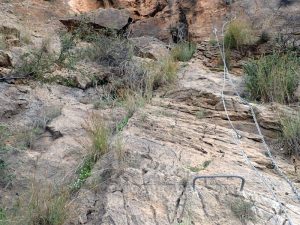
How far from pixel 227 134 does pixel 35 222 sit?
2.35 meters

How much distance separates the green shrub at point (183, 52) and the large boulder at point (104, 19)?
1591mm

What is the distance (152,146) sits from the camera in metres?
4.31

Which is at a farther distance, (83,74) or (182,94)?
(83,74)

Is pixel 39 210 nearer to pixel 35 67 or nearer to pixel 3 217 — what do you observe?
pixel 3 217

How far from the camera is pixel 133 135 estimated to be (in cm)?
456

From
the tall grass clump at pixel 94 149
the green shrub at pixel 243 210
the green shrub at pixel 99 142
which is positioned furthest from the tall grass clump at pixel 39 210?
the green shrub at pixel 243 210

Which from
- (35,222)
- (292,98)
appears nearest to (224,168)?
(35,222)

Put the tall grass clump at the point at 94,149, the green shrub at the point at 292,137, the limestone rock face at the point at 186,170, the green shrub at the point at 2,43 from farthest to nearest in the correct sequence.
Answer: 1. the green shrub at the point at 2,43
2. the green shrub at the point at 292,137
3. the tall grass clump at the point at 94,149
4. the limestone rock face at the point at 186,170

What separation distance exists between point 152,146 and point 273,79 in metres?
2.26

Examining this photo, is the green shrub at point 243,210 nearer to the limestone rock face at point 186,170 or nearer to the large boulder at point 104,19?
the limestone rock face at point 186,170

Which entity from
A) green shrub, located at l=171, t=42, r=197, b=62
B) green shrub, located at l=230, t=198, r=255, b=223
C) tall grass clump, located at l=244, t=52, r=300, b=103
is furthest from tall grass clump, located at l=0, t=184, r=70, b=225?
green shrub, located at l=171, t=42, r=197, b=62

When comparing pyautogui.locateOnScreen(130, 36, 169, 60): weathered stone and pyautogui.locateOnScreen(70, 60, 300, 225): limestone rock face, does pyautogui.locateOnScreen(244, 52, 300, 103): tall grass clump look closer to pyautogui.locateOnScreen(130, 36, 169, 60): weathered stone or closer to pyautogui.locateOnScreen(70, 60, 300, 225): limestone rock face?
pyautogui.locateOnScreen(70, 60, 300, 225): limestone rock face

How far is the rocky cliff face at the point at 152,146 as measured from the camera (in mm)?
3348

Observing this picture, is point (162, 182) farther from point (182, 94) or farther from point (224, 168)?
point (182, 94)
